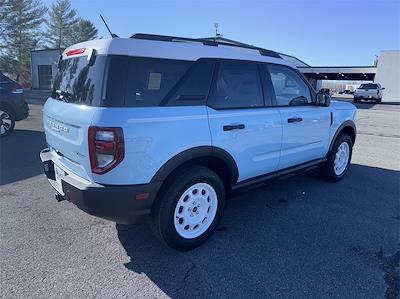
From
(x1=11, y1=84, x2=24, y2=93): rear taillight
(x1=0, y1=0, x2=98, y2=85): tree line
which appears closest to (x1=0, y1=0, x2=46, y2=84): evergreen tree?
(x1=0, y1=0, x2=98, y2=85): tree line

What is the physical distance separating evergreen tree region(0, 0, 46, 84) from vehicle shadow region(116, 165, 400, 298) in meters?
44.6

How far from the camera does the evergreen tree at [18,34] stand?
131ft

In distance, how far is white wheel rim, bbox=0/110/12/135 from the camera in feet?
28.3

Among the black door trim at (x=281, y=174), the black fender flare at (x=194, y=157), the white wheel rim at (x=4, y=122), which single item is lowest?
the white wheel rim at (x=4, y=122)

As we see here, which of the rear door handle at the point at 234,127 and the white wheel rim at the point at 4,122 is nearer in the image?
the rear door handle at the point at 234,127

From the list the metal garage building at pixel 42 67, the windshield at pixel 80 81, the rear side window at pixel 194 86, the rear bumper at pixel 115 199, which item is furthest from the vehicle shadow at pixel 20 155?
the metal garage building at pixel 42 67

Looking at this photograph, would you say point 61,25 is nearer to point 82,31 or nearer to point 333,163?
point 82,31

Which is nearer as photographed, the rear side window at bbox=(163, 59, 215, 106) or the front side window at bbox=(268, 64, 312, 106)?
the rear side window at bbox=(163, 59, 215, 106)

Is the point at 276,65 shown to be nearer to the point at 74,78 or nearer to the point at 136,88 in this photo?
the point at 136,88

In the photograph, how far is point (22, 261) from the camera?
3.05 meters

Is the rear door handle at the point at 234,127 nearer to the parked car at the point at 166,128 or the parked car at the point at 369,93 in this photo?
the parked car at the point at 166,128

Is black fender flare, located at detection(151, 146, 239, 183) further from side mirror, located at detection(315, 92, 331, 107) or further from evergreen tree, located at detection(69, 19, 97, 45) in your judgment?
evergreen tree, located at detection(69, 19, 97, 45)

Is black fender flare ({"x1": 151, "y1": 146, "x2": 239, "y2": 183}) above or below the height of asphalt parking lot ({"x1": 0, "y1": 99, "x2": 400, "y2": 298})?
above

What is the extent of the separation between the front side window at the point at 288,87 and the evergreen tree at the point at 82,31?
179ft
